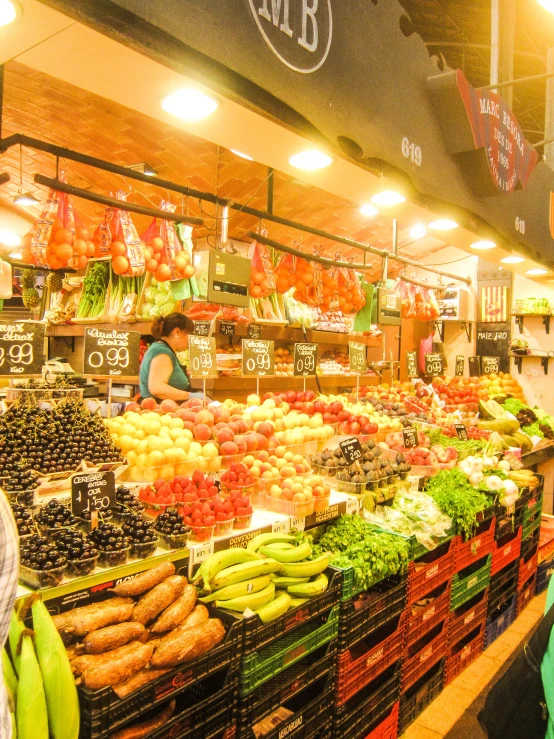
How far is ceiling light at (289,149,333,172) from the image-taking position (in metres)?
2.07

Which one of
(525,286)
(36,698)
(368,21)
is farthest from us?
(525,286)

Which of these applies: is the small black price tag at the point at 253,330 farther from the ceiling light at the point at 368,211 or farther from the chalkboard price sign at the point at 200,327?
the ceiling light at the point at 368,211

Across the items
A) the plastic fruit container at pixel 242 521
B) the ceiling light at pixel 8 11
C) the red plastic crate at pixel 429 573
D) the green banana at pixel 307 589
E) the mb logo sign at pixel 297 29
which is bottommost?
the red plastic crate at pixel 429 573

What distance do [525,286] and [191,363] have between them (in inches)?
278

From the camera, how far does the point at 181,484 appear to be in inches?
108

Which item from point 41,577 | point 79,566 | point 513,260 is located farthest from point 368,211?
point 41,577

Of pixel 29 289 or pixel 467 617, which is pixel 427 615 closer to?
pixel 467 617

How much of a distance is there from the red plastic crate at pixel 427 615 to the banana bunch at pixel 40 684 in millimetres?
2091

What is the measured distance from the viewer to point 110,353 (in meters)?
3.44

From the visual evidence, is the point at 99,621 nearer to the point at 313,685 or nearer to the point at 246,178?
the point at 313,685

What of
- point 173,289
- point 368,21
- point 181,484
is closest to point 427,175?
point 368,21

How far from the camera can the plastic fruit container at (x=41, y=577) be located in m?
1.94

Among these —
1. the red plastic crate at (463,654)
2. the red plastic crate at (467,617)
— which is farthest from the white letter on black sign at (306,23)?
the red plastic crate at (463,654)

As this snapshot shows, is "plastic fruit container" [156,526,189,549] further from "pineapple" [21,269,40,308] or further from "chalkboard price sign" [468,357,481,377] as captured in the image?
"chalkboard price sign" [468,357,481,377]
